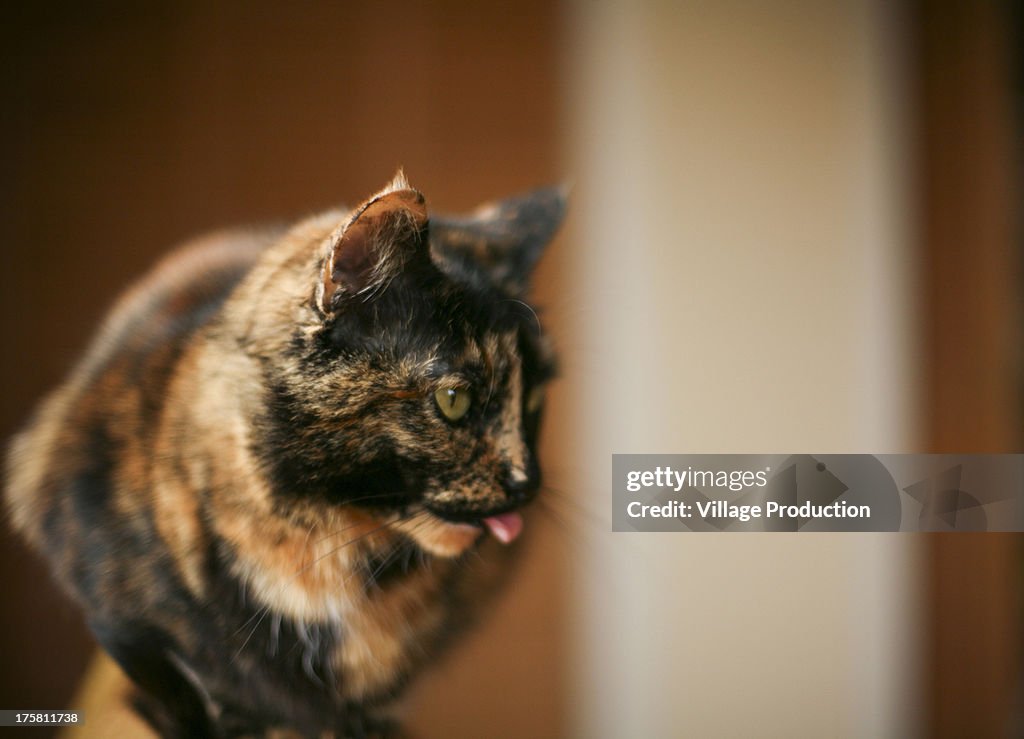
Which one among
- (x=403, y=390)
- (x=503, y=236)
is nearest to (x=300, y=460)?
(x=403, y=390)

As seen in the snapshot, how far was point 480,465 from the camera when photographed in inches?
19.5

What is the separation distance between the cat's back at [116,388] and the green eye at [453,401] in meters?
0.18

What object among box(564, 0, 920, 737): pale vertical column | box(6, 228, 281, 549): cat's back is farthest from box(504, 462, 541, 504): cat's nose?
box(6, 228, 281, 549): cat's back

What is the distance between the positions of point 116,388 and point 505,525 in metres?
0.30

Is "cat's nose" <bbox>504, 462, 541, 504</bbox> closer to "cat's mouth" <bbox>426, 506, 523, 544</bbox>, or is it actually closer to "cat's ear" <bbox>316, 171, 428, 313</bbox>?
"cat's mouth" <bbox>426, 506, 523, 544</bbox>

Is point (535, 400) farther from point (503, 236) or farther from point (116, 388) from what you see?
point (116, 388)

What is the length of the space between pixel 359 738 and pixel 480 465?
0.80ft

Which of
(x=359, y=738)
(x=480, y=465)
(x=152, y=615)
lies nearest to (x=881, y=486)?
(x=480, y=465)

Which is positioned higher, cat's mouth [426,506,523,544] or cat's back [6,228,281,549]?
cat's back [6,228,281,549]

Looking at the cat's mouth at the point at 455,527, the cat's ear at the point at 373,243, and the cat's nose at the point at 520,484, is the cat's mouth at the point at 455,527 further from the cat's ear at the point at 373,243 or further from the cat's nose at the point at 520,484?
the cat's ear at the point at 373,243

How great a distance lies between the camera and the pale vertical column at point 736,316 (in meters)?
0.63

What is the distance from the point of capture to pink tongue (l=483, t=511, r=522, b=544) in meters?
0.53

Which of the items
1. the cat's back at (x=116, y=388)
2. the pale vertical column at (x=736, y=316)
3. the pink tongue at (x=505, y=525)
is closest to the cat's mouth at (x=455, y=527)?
the pink tongue at (x=505, y=525)

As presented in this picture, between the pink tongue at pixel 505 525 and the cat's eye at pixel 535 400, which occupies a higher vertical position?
the cat's eye at pixel 535 400
